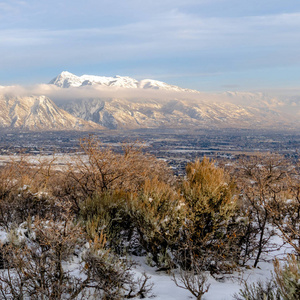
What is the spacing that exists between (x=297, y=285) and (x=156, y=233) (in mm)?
4266

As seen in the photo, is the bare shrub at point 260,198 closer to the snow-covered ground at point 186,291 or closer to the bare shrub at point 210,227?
the snow-covered ground at point 186,291

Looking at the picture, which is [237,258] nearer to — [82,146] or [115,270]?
[115,270]

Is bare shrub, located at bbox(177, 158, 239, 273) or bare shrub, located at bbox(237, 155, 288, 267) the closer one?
bare shrub, located at bbox(177, 158, 239, 273)

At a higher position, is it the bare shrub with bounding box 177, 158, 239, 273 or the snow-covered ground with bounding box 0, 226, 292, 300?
the bare shrub with bounding box 177, 158, 239, 273

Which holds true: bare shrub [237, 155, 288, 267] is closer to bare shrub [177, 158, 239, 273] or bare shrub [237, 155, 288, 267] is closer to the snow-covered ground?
the snow-covered ground

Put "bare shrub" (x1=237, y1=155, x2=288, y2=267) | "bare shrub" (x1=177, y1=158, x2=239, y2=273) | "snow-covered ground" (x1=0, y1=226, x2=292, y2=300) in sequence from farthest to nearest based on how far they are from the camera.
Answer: "bare shrub" (x1=237, y1=155, x2=288, y2=267)
"bare shrub" (x1=177, y1=158, x2=239, y2=273)
"snow-covered ground" (x1=0, y1=226, x2=292, y2=300)

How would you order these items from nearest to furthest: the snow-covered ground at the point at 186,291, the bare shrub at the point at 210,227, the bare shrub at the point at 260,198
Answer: the snow-covered ground at the point at 186,291
the bare shrub at the point at 210,227
the bare shrub at the point at 260,198

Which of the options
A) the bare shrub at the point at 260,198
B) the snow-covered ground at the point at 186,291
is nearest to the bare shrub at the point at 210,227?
the snow-covered ground at the point at 186,291

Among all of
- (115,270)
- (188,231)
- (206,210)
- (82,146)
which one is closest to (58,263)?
(115,270)

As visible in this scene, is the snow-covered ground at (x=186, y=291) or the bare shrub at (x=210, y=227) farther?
the bare shrub at (x=210, y=227)

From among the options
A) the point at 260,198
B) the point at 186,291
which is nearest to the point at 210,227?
the point at 260,198

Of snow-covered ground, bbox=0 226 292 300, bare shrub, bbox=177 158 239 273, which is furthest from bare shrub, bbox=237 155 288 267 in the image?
bare shrub, bbox=177 158 239 273

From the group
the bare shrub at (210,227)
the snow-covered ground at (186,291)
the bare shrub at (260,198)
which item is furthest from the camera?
the bare shrub at (260,198)

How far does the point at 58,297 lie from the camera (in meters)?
6.12
